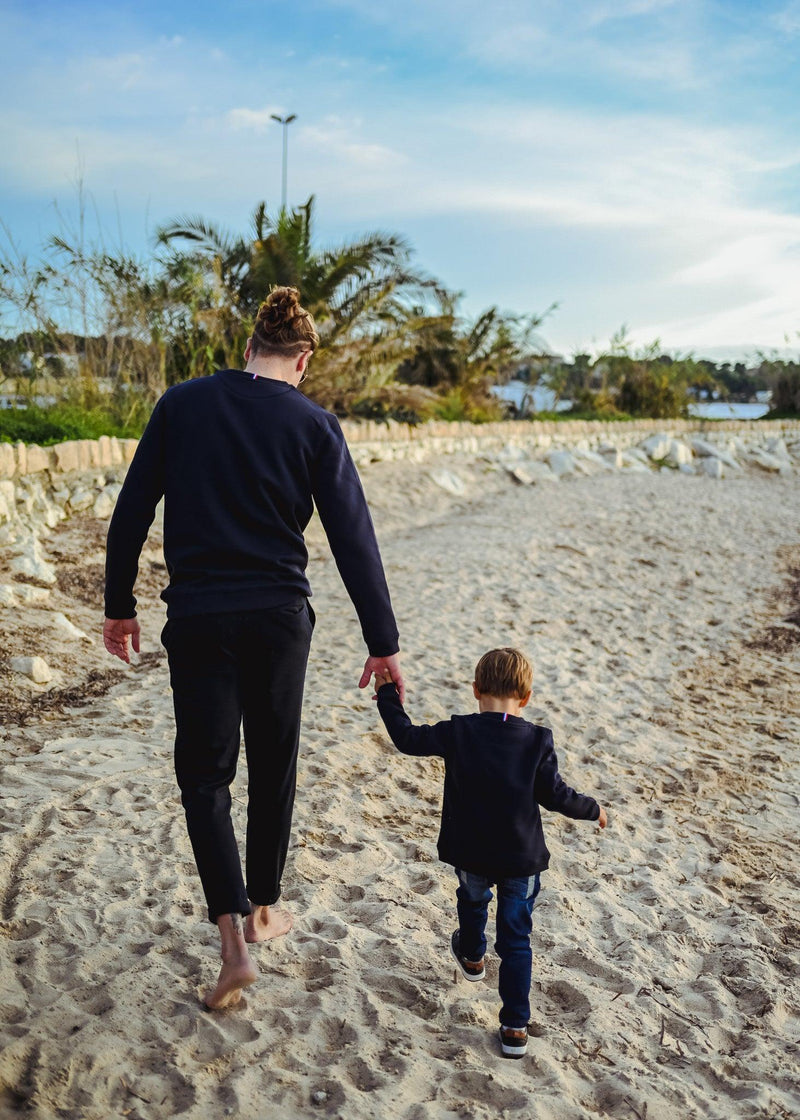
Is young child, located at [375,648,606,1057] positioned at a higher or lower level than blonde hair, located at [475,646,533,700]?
lower

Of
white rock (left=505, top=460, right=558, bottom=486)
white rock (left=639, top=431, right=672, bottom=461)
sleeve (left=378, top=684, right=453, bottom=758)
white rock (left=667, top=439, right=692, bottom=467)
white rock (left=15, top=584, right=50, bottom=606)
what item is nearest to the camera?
sleeve (left=378, top=684, right=453, bottom=758)

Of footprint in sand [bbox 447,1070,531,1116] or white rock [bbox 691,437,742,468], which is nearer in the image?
footprint in sand [bbox 447,1070,531,1116]

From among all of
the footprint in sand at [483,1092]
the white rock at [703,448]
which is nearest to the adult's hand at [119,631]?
the footprint in sand at [483,1092]

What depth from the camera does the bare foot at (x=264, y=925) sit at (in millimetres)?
2770

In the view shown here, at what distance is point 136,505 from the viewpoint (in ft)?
8.06

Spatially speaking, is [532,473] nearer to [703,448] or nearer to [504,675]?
[703,448]

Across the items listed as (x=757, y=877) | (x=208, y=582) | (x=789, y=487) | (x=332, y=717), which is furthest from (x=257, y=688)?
(x=789, y=487)

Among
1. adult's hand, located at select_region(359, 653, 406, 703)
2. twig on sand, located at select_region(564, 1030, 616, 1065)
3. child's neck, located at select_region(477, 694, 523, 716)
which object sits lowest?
twig on sand, located at select_region(564, 1030, 616, 1065)

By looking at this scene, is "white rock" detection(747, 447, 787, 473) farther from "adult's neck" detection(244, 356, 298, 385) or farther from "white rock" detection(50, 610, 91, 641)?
"adult's neck" detection(244, 356, 298, 385)

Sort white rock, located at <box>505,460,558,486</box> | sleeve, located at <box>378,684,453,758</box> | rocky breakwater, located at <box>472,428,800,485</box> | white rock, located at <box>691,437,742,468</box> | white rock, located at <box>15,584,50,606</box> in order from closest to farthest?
1. sleeve, located at <box>378,684,453,758</box>
2. white rock, located at <box>15,584,50,606</box>
3. white rock, located at <box>505,460,558,486</box>
4. rocky breakwater, located at <box>472,428,800,485</box>
5. white rock, located at <box>691,437,742,468</box>

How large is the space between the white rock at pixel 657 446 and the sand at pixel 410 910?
12.3 meters

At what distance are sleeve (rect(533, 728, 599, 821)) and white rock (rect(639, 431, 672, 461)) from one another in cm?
1740

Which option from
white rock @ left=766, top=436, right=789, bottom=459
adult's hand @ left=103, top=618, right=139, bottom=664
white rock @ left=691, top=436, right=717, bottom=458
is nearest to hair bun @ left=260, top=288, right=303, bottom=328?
adult's hand @ left=103, top=618, right=139, bottom=664

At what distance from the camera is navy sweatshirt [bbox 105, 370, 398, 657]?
2338 millimetres
